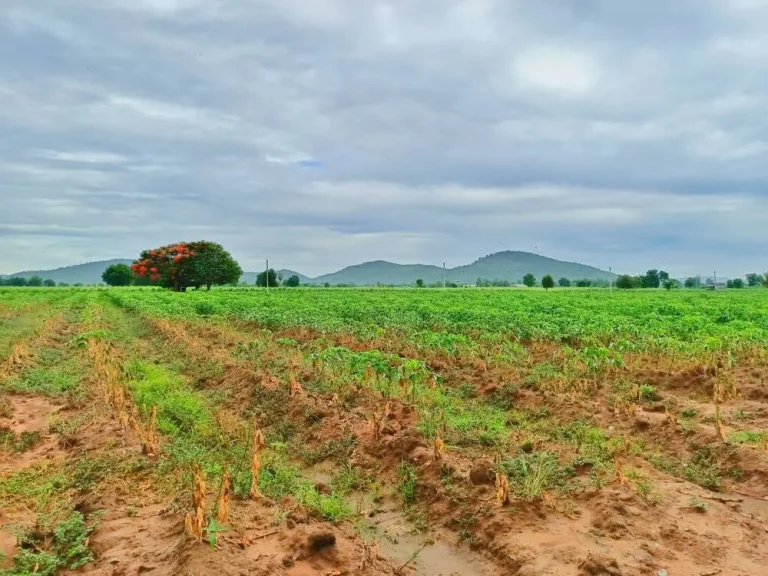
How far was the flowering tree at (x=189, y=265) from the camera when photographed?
210ft

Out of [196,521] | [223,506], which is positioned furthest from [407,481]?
[196,521]

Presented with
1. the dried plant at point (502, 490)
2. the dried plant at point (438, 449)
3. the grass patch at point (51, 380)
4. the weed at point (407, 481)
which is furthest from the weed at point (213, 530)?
the grass patch at point (51, 380)

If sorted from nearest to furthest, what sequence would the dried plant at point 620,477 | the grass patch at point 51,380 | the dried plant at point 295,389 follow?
the dried plant at point 620,477, the dried plant at point 295,389, the grass patch at point 51,380

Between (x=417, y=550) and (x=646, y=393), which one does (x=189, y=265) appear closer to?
(x=646, y=393)

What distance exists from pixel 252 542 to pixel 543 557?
239cm

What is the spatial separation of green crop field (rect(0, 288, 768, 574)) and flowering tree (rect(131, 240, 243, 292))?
167ft

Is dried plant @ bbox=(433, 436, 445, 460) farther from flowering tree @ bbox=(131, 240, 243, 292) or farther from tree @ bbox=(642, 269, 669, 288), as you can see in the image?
tree @ bbox=(642, 269, 669, 288)

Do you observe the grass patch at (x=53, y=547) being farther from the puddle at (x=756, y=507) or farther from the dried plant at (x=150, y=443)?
the puddle at (x=756, y=507)

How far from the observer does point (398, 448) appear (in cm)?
735

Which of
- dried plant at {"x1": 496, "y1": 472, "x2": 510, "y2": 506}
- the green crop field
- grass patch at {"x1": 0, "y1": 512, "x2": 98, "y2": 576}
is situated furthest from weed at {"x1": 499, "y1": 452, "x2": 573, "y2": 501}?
grass patch at {"x1": 0, "y1": 512, "x2": 98, "y2": 576}

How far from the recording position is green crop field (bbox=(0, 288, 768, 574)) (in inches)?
207

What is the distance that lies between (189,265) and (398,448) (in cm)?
6076

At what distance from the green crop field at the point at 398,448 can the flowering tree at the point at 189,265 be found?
50.9 meters

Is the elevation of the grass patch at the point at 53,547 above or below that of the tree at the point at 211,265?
below
